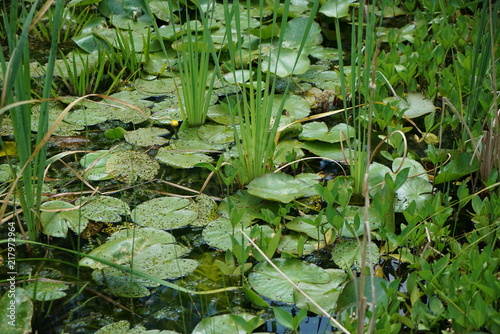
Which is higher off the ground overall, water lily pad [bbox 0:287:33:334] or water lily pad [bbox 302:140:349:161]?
water lily pad [bbox 302:140:349:161]

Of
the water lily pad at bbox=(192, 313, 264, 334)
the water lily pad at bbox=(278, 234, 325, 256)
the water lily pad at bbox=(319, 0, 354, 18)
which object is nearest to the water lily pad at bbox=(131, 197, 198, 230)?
the water lily pad at bbox=(278, 234, 325, 256)

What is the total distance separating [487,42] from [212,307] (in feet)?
3.18

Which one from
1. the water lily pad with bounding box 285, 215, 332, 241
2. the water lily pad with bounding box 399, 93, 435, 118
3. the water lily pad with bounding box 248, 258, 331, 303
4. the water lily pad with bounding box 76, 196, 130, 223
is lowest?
the water lily pad with bounding box 248, 258, 331, 303

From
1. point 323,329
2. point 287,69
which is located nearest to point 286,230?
point 323,329

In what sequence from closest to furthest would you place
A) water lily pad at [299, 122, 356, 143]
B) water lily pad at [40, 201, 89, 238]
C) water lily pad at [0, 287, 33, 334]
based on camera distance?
1. water lily pad at [0, 287, 33, 334]
2. water lily pad at [40, 201, 89, 238]
3. water lily pad at [299, 122, 356, 143]

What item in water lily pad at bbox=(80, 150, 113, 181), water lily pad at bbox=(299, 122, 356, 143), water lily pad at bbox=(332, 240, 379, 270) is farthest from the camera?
water lily pad at bbox=(299, 122, 356, 143)

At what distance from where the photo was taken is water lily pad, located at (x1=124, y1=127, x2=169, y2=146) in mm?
1868

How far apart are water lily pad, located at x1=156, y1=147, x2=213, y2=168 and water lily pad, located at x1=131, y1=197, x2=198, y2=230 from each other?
0.57ft

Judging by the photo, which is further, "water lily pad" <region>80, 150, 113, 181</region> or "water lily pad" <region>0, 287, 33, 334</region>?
"water lily pad" <region>80, 150, 113, 181</region>

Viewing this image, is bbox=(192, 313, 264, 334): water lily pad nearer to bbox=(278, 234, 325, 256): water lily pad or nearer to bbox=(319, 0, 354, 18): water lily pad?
bbox=(278, 234, 325, 256): water lily pad

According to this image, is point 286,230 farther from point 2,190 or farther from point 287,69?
point 287,69

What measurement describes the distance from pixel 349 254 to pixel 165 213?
50 centimetres

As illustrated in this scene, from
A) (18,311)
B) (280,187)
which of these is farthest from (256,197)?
(18,311)

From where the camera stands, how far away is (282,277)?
1262 mm
